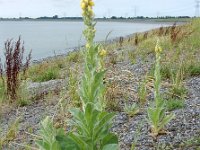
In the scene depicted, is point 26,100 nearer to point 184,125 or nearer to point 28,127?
point 28,127

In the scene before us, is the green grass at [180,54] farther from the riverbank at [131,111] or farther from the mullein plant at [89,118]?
the mullein plant at [89,118]

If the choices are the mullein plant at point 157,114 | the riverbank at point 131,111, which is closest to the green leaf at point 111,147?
the riverbank at point 131,111

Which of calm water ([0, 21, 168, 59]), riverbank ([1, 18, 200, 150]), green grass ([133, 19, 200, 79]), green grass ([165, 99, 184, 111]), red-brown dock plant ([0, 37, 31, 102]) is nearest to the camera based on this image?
riverbank ([1, 18, 200, 150])

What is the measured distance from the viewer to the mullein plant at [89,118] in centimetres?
286

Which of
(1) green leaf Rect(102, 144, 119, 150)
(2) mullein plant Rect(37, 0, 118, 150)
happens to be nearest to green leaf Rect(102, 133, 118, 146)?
(2) mullein plant Rect(37, 0, 118, 150)

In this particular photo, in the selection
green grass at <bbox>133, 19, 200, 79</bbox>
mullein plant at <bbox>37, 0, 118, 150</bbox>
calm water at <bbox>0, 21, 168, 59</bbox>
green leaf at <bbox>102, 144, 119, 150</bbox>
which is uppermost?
mullein plant at <bbox>37, 0, 118, 150</bbox>

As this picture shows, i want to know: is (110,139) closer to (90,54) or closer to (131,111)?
(90,54)

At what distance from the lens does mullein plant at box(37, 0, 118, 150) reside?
2.86 m

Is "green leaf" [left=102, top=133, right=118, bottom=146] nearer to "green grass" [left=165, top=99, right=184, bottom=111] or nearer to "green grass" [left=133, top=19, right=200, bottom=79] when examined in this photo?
"green grass" [left=165, top=99, right=184, bottom=111]

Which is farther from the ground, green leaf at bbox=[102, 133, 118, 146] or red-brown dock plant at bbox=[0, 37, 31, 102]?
green leaf at bbox=[102, 133, 118, 146]

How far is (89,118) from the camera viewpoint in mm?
2938

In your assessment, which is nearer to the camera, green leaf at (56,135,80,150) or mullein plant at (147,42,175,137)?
green leaf at (56,135,80,150)

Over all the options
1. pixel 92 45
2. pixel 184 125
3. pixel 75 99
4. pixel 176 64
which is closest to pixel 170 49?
pixel 176 64

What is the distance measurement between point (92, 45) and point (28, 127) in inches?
171
